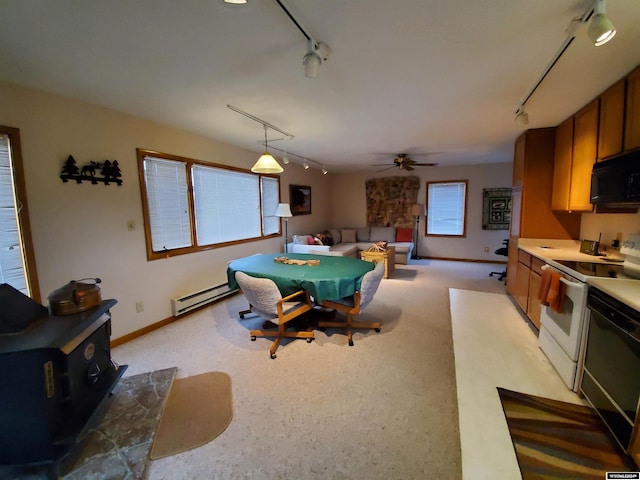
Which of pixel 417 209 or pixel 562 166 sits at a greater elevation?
pixel 562 166

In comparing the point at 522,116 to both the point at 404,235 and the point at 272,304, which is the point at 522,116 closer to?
the point at 272,304

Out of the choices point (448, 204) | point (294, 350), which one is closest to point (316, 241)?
point (294, 350)

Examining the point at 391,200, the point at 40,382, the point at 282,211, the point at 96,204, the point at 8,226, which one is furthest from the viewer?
the point at 391,200

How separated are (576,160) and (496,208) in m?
3.78

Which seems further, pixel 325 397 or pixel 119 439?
pixel 325 397

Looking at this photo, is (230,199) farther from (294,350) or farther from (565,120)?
(565,120)

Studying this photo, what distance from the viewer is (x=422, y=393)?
2.01 metres

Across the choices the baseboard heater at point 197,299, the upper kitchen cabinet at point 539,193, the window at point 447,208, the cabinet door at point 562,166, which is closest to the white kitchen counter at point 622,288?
the cabinet door at point 562,166

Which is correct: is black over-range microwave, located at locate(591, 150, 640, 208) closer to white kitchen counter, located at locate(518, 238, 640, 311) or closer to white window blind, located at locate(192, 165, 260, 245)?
white kitchen counter, located at locate(518, 238, 640, 311)

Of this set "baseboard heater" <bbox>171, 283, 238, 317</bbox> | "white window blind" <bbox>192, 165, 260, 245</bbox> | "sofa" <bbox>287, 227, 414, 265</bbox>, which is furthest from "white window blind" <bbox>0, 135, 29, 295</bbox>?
"sofa" <bbox>287, 227, 414, 265</bbox>

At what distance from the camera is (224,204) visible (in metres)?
4.09

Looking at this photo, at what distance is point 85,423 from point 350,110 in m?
3.12

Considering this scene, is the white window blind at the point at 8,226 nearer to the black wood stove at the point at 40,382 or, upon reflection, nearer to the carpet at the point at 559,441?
the black wood stove at the point at 40,382

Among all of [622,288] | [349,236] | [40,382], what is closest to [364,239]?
[349,236]
